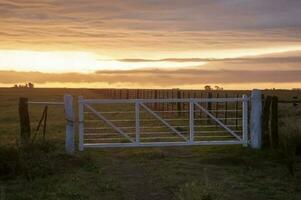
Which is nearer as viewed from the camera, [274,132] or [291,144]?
[291,144]

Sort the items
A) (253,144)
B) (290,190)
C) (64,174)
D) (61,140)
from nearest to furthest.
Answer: (290,190)
(64,174)
(253,144)
(61,140)

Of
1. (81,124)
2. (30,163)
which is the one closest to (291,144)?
(81,124)

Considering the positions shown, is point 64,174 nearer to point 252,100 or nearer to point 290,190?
point 290,190

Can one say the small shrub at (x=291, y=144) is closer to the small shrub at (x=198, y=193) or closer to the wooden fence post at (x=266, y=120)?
the wooden fence post at (x=266, y=120)

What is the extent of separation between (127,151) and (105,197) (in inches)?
313

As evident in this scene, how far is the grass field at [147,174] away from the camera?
11.9 m

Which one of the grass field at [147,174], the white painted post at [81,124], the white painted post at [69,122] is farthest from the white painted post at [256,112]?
the white painted post at [69,122]

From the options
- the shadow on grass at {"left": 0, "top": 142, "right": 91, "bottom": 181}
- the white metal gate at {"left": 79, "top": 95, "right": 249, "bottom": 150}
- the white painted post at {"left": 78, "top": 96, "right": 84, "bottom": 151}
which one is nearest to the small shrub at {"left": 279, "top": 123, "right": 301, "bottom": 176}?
the white metal gate at {"left": 79, "top": 95, "right": 249, "bottom": 150}

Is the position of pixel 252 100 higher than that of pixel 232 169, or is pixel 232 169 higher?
pixel 252 100

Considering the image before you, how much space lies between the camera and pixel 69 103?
18641 millimetres

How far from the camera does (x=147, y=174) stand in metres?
14.5

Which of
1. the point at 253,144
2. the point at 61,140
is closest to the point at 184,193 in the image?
the point at 253,144

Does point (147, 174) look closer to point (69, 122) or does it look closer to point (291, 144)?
point (69, 122)

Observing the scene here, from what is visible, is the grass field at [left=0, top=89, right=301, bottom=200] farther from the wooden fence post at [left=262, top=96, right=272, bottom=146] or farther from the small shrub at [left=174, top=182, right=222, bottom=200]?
the wooden fence post at [left=262, top=96, right=272, bottom=146]
